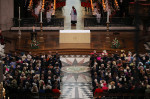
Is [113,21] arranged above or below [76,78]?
above

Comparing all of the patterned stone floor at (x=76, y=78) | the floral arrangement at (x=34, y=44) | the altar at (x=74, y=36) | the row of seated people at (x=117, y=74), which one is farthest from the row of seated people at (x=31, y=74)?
the altar at (x=74, y=36)

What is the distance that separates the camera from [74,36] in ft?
73.0

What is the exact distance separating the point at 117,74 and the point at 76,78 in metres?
2.89

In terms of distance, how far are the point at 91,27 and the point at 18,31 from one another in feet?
19.0

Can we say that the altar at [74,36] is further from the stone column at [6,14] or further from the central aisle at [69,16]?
the stone column at [6,14]

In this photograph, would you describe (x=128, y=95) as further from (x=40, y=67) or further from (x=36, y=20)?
(x=36, y=20)

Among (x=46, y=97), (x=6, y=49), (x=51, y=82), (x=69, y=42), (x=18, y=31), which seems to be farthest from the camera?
(x=18, y=31)

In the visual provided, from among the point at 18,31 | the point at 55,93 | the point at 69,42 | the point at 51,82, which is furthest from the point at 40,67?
the point at 18,31

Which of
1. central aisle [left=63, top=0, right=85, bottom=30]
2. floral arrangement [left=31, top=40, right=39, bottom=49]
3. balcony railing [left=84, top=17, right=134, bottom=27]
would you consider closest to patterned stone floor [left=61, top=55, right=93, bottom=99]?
floral arrangement [left=31, top=40, right=39, bottom=49]

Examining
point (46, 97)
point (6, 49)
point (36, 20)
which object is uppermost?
point (36, 20)

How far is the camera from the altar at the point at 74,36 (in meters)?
22.1

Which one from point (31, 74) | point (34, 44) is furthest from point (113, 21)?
point (31, 74)

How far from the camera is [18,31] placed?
25.9 metres

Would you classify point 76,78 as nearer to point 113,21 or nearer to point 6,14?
point 113,21
